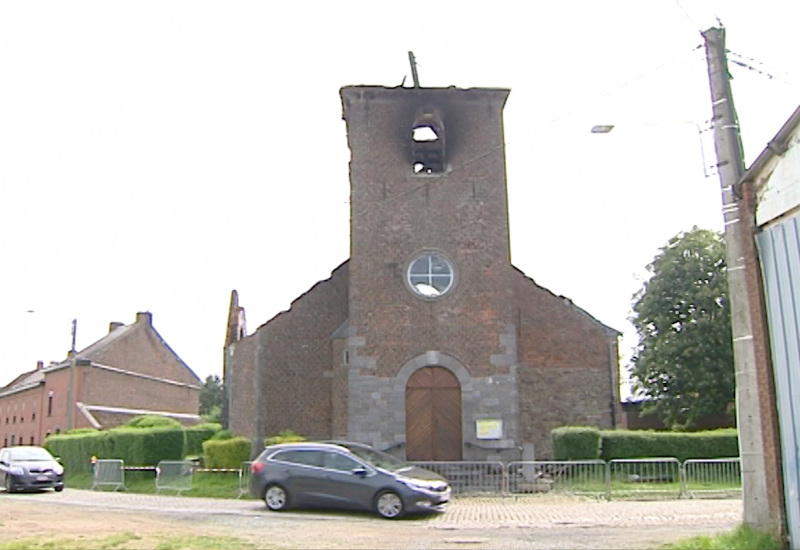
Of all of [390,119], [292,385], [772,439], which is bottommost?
[772,439]

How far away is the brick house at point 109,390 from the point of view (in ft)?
157

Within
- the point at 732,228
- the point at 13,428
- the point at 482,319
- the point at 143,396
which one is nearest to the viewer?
the point at 732,228

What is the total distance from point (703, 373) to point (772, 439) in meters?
22.9

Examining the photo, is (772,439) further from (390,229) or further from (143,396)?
(143,396)

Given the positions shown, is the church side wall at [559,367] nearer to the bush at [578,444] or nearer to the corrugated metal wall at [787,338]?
the bush at [578,444]

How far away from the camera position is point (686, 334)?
111 feet

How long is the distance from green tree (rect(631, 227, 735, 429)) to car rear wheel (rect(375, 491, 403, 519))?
63.5 ft

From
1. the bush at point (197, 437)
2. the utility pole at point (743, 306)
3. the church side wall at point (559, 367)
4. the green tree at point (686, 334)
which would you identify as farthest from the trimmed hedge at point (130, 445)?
the utility pole at point (743, 306)

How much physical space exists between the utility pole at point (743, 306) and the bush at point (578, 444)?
10938mm

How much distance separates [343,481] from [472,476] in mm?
5088

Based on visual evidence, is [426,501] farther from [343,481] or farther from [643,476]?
[643,476]

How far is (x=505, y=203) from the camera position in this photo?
84.3 ft

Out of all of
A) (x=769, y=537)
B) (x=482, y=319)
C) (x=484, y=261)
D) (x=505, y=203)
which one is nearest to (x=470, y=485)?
(x=482, y=319)

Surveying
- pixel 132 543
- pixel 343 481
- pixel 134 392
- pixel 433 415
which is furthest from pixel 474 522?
pixel 134 392
